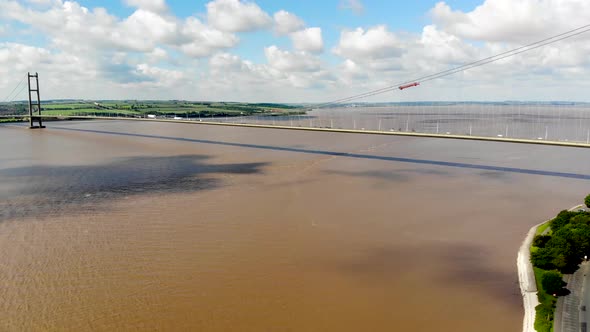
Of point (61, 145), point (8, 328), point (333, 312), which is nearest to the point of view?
point (8, 328)

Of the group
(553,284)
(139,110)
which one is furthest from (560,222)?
(139,110)

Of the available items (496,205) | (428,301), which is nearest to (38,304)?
(428,301)

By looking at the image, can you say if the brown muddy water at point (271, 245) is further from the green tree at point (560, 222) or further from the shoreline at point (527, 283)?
the green tree at point (560, 222)

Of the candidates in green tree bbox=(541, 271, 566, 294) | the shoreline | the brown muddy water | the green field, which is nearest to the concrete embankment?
the shoreline

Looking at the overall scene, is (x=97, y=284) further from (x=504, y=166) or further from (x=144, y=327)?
(x=504, y=166)

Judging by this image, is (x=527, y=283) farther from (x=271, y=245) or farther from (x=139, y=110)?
(x=139, y=110)

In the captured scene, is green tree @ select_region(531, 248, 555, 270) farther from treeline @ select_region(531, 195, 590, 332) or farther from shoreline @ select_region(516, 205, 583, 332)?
shoreline @ select_region(516, 205, 583, 332)

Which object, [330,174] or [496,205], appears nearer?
[496,205]
